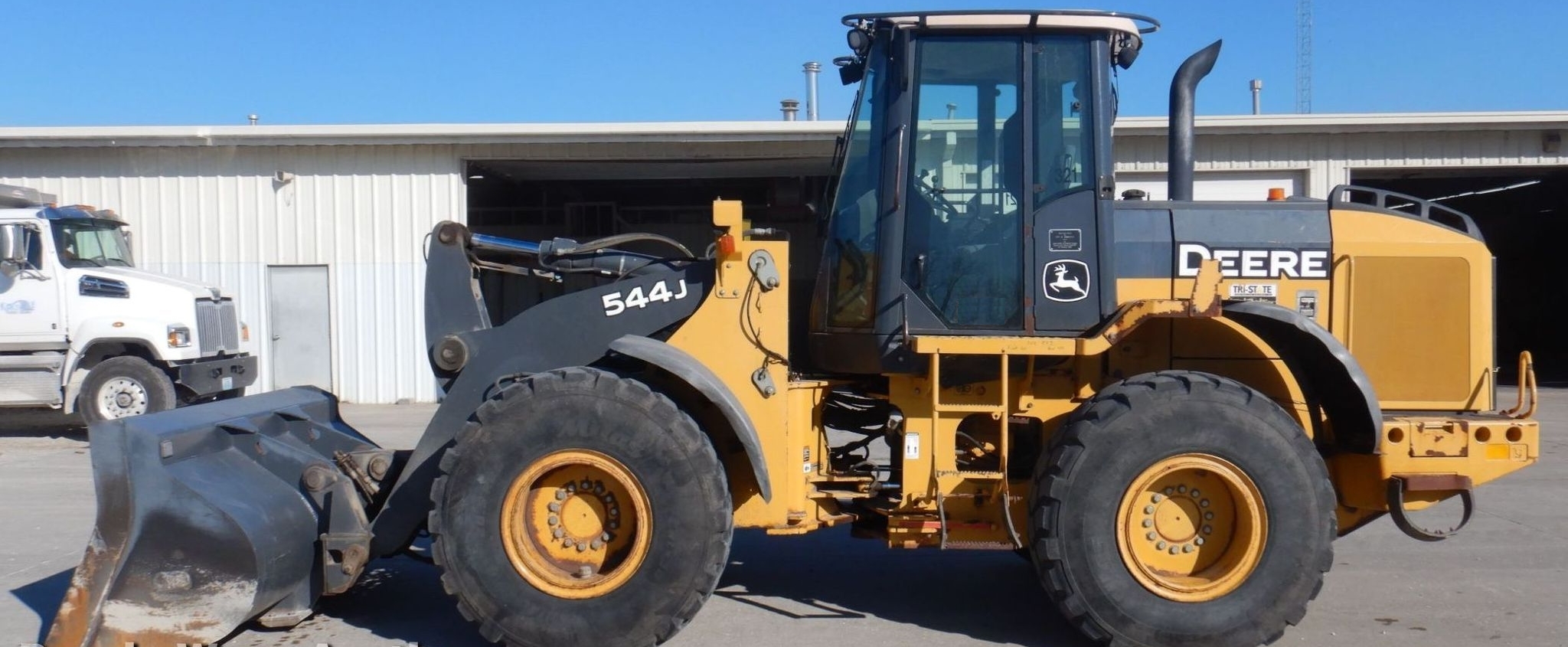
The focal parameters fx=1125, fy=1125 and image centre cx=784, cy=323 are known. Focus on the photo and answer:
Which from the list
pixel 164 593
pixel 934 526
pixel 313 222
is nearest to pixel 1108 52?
pixel 934 526

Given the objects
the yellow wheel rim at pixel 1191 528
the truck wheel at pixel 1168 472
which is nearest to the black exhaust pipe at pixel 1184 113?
the truck wheel at pixel 1168 472

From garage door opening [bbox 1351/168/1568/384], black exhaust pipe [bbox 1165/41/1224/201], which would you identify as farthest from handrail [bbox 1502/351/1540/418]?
garage door opening [bbox 1351/168/1568/384]

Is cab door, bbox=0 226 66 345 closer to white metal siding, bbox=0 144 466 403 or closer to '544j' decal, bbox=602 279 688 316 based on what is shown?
white metal siding, bbox=0 144 466 403

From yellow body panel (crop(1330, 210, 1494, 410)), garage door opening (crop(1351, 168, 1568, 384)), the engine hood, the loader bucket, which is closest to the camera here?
the loader bucket

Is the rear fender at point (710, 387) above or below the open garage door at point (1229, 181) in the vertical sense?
below

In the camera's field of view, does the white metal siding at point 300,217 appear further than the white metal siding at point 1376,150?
Yes

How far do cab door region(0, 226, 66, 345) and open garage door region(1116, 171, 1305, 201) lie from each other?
13.3m

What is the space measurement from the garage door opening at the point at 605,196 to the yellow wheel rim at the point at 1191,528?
447 inches

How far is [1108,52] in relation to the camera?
5027mm

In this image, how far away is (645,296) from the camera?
5125 millimetres

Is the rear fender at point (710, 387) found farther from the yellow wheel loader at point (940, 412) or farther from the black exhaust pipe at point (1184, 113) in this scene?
the black exhaust pipe at point (1184, 113)

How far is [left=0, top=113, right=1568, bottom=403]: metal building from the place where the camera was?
1559 cm

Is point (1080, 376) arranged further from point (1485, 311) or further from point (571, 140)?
point (571, 140)

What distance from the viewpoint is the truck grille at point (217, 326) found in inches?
512
